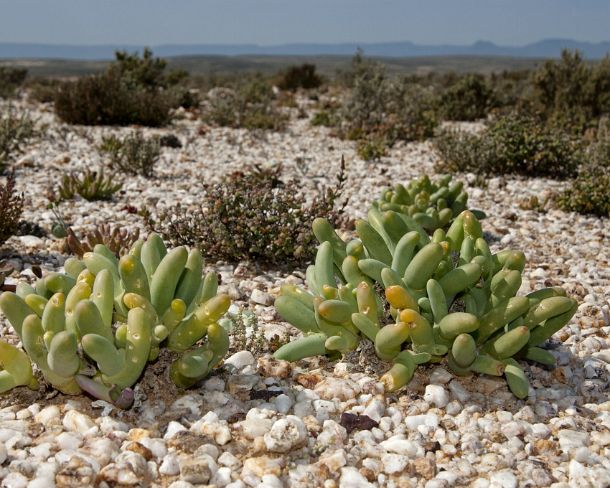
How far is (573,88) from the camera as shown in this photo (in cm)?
1373

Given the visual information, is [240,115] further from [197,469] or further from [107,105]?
[197,469]

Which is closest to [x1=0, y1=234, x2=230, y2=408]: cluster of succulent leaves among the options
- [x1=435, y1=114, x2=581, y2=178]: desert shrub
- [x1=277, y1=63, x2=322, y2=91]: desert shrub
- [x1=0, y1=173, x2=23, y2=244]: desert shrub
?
[x1=0, y1=173, x2=23, y2=244]: desert shrub

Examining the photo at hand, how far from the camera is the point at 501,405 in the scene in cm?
327

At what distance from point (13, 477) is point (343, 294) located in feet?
5.54

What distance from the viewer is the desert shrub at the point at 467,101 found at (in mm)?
14875

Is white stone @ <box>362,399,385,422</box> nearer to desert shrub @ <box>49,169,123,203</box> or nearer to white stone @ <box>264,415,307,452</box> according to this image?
white stone @ <box>264,415,307,452</box>

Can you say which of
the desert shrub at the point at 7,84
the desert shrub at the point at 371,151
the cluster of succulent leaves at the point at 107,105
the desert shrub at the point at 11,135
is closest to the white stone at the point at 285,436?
the desert shrub at the point at 11,135

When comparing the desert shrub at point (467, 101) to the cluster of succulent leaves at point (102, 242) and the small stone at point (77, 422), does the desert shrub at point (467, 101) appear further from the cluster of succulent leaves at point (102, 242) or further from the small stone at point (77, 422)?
the small stone at point (77, 422)

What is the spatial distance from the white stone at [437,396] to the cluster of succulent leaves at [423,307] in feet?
0.37

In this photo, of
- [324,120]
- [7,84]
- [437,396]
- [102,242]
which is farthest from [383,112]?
[7,84]

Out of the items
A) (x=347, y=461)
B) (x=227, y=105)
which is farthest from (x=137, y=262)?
(x=227, y=105)

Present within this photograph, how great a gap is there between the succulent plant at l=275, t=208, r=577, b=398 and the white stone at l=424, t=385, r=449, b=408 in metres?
0.12

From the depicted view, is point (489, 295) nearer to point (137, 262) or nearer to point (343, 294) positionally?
point (343, 294)

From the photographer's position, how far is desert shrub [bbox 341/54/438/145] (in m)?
11.7
